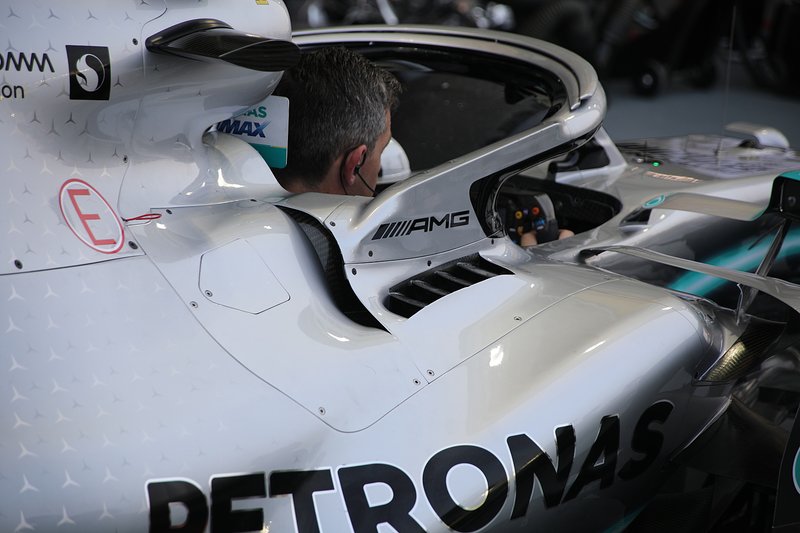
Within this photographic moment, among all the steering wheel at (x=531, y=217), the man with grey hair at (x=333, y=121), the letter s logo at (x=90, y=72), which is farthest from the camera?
the steering wheel at (x=531, y=217)

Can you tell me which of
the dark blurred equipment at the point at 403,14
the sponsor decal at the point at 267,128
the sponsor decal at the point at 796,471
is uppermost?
the dark blurred equipment at the point at 403,14

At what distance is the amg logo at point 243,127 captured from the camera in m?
1.73

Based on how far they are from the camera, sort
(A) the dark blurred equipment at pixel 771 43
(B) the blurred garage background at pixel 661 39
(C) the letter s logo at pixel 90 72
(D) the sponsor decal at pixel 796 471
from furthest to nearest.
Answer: (A) the dark blurred equipment at pixel 771 43
(B) the blurred garage background at pixel 661 39
(D) the sponsor decal at pixel 796 471
(C) the letter s logo at pixel 90 72

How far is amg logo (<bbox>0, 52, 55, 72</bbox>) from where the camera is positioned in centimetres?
133

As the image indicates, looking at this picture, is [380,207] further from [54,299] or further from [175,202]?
[54,299]

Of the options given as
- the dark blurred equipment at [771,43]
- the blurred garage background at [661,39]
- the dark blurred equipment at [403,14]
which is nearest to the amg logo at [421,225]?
the blurred garage background at [661,39]

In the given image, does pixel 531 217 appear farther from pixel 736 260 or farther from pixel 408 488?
pixel 408 488

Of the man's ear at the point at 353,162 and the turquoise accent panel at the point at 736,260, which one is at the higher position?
the man's ear at the point at 353,162

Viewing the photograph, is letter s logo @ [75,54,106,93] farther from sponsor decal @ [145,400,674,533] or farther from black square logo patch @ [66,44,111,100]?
sponsor decal @ [145,400,674,533]

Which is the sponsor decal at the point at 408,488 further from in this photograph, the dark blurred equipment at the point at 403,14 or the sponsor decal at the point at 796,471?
the dark blurred equipment at the point at 403,14

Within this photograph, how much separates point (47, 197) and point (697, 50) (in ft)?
22.7

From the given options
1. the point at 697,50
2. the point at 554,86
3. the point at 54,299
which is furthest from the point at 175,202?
the point at 697,50

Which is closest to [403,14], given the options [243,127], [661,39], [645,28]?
[645,28]

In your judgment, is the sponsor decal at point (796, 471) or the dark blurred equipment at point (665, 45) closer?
the sponsor decal at point (796, 471)
